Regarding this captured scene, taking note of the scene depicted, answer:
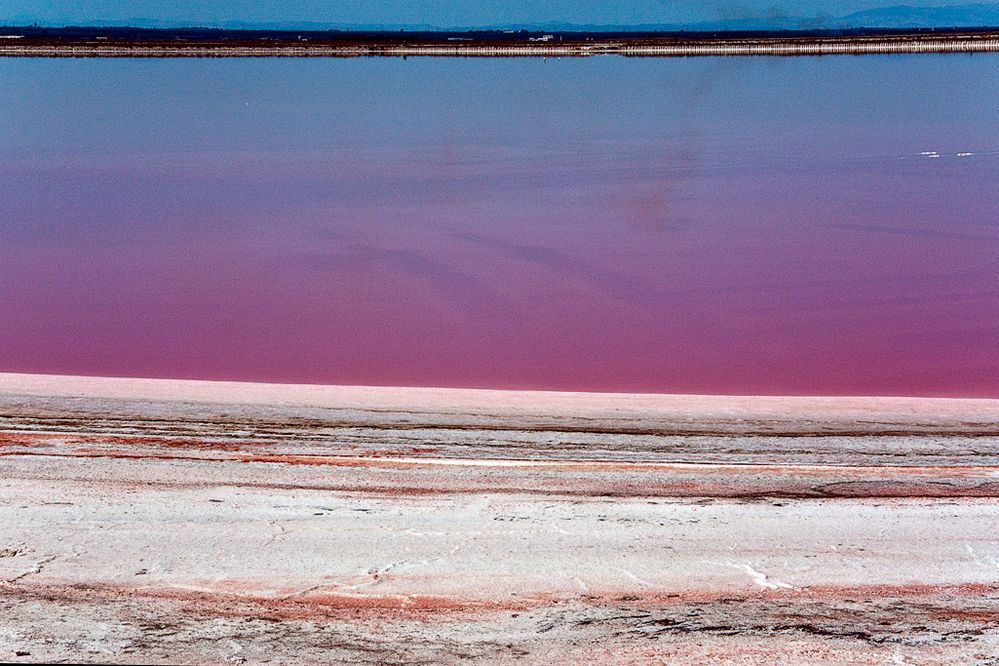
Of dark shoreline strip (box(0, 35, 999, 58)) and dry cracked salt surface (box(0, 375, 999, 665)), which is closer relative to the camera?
dry cracked salt surface (box(0, 375, 999, 665))

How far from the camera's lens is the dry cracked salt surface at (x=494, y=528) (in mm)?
3398

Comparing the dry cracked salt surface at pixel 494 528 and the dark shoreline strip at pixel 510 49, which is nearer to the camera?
the dry cracked salt surface at pixel 494 528

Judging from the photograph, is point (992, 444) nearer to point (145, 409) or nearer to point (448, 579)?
point (448, 579)

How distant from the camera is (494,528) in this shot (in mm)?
4125

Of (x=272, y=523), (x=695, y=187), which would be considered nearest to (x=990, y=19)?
(x=695, y=187)

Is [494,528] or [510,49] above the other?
[510,49]

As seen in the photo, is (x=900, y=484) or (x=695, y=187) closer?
(x=900, y=484)

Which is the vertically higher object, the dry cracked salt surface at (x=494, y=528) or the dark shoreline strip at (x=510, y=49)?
the dark shoreline strip at (x=510, y=49)

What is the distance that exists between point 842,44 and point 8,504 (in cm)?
2495

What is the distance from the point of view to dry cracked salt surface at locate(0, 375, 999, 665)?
3.40 metres

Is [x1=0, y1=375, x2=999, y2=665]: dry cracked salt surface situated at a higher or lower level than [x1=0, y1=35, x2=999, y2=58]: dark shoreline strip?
lower

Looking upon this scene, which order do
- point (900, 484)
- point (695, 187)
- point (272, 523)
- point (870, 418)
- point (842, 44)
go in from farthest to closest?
1. point (842, 44)
2. point (695, 187)
3. point (870, 418)
4. point (900, 484)
5. point (272, 523)

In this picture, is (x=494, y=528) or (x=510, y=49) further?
(x=510, y=49)

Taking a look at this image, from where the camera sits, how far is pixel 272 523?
414 centimetres
